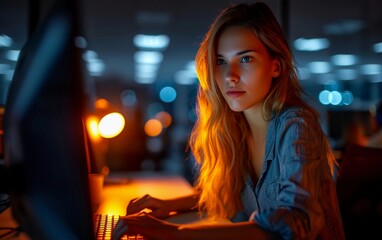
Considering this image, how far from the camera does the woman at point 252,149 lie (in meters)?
0.88

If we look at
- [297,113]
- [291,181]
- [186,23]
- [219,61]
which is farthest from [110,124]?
[186,23]

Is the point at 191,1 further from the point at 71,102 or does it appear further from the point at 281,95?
the point at 71,102

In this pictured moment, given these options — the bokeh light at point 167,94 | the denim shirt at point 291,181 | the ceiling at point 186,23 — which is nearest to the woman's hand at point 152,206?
the denim shirt at point 291,181

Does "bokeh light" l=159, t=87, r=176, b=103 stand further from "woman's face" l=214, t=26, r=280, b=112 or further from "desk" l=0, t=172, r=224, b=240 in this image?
"woman's face" l=214, t=26, r=280, b=112

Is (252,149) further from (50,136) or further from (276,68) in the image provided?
(50,136)

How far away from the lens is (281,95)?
4.08 feet

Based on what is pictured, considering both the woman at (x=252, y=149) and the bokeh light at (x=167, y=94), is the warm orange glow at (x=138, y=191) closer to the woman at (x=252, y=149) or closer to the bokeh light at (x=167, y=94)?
the woman at (x=252, y=149)

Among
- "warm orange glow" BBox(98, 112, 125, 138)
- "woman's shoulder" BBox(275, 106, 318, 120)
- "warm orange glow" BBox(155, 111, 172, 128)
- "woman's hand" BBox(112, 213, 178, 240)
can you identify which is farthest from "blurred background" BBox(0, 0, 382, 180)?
"woman's shoulder" BBox(275, 106, 318, 120)

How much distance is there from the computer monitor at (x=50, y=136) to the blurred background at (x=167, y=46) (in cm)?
5

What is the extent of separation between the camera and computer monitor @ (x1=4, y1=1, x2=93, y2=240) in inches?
22.3

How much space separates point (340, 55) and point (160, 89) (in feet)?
35.8

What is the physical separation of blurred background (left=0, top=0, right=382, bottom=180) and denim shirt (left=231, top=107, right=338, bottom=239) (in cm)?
54

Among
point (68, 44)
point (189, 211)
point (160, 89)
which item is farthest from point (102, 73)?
point (68, 44)

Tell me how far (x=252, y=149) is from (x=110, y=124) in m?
0.94
